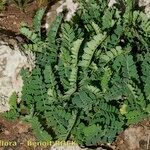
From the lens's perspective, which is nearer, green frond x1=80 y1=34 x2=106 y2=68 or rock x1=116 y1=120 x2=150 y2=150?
green frond x1=80 y1=34 x2=106 y2=68

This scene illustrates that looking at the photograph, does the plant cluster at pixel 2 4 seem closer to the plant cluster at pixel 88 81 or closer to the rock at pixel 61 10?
the rock at pixel 61 10

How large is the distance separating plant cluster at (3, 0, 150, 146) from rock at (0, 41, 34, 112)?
11 cm

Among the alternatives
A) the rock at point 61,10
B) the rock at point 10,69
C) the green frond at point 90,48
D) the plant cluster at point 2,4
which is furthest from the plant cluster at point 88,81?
the plant cluster at point 2,4

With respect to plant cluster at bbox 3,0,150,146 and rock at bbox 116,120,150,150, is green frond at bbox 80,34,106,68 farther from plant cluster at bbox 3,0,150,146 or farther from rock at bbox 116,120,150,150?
rock at bbox 116,120,150,150

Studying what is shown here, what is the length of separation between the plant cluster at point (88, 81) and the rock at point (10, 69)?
0.11 metres

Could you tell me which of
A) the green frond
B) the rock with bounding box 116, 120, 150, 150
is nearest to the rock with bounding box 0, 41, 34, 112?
the green frond

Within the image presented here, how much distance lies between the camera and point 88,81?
4.54 metres

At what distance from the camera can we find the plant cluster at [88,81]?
4.42m

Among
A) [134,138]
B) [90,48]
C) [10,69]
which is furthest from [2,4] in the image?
[134,138]

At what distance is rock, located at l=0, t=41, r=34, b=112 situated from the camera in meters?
4.69

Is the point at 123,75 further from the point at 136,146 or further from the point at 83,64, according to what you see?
the point at 136,146

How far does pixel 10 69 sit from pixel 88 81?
837mm

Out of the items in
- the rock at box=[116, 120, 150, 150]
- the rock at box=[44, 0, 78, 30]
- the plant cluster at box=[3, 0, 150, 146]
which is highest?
the rock at box=[44, 0, 78, 30]

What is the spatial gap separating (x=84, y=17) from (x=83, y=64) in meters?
0.70
